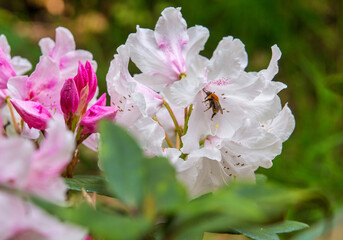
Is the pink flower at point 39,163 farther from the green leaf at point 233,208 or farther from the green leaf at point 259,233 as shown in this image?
the green leaf at point 259,233

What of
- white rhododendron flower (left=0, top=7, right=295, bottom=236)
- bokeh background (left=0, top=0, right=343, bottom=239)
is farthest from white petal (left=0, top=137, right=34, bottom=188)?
bokeh background (left=0, top=0, right=343, bottom=239)

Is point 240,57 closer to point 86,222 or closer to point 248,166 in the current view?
point 248,166

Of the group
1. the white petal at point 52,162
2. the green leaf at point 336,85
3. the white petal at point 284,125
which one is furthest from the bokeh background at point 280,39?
the white petal at point 52,162

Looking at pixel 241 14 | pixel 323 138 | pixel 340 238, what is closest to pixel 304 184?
pixel 323 138

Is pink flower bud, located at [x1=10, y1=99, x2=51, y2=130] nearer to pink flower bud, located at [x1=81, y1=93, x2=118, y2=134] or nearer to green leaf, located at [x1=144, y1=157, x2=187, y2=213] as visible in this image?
pink flower bud, located at [x1=81, y1=93, x2=118, y2=134]

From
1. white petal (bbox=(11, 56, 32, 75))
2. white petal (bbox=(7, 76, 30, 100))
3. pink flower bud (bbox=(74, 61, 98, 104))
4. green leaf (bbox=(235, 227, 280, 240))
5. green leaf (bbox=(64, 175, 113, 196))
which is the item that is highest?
white petal (bbox=(11, 56, 32, 75))

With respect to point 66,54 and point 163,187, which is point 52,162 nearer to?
point 163,187
